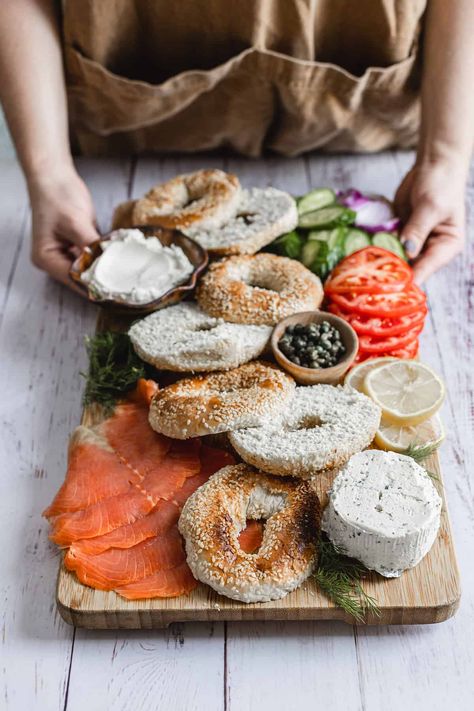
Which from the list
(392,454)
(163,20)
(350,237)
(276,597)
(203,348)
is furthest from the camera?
(163,20)

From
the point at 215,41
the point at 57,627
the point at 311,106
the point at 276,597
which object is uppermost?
the point at 215,41

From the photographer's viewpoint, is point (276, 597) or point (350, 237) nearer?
point (276, 597)

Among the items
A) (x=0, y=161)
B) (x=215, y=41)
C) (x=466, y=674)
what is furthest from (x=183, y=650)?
(x=0, y=161)

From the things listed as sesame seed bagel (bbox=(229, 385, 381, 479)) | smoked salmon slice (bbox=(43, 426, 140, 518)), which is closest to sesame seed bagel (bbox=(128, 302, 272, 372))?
sesame seed bagel (bbox=(229, 385, 381, 479))

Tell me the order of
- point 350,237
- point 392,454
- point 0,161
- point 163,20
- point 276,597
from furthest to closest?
point 0,161
point 163,20
point 350,237
point 392,454
point 276,597

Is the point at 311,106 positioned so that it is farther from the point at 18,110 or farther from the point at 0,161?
the point at 0,161

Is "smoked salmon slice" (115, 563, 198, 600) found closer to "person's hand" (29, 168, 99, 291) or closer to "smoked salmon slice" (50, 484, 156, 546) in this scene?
"smoked salmon slice" (50, 484, 156, 546)

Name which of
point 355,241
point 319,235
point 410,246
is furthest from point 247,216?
point 410,246
